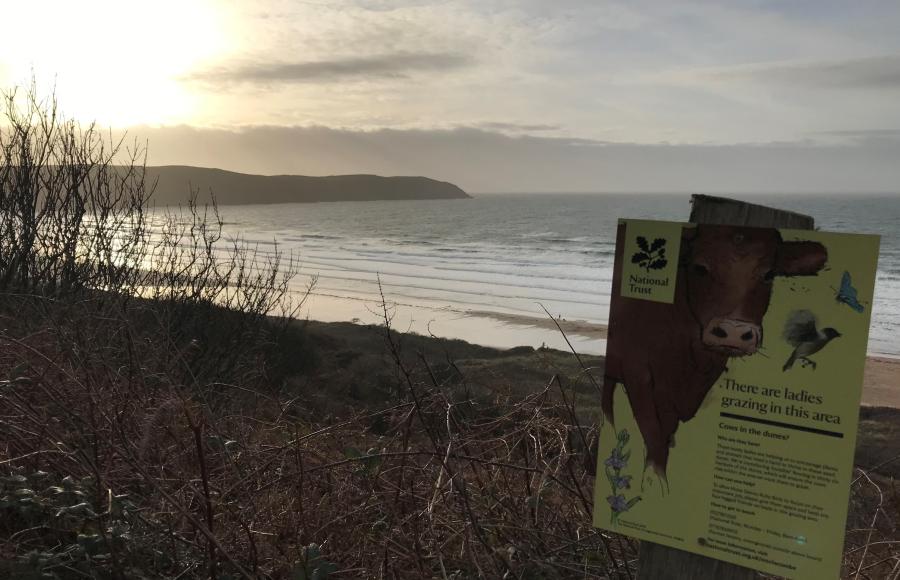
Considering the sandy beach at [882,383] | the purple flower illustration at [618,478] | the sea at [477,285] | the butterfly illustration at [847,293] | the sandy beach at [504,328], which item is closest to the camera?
the butterfly illustration at [847,293]

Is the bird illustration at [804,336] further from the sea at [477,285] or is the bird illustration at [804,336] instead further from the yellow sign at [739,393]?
the sea at [477,285]

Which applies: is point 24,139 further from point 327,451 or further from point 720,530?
point 720,530

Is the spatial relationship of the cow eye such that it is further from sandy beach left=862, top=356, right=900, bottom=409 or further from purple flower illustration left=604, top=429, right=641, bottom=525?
sandy beach left=862, top=356, right=900, bottom=409

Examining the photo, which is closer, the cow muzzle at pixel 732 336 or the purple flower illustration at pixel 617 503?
the cow muzzle at pixel 732 336

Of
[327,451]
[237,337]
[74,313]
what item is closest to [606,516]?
[327,451]

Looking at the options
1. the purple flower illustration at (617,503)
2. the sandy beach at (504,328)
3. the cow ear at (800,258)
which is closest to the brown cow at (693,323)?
the cow ear at (800,258)

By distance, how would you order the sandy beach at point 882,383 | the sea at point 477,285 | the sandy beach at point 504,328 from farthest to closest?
the sea at point 477,285 → the sandy beach at point 504,328 → the sandy beach at point 882,383

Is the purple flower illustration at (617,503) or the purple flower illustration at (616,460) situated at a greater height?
the purple flower illustration at (616,460)

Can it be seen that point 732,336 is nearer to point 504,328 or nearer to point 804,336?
point 804,336

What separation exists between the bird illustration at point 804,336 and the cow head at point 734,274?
0.08 metres

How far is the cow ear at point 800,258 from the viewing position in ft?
6.02

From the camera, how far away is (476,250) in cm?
5156

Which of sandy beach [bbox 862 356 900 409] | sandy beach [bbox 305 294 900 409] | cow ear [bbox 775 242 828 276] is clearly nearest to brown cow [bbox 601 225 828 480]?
cow ear [bbox 775 242 828 276]

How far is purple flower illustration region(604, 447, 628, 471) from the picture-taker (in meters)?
2.10
